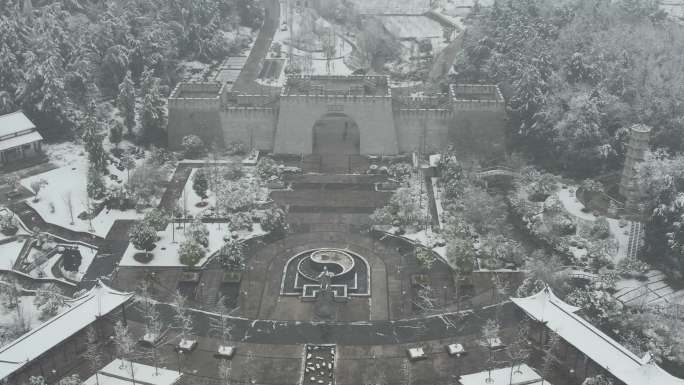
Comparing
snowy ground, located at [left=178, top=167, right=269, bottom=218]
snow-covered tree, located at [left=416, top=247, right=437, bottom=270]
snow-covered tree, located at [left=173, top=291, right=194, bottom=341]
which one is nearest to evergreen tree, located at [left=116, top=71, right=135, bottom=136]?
snowy ground, located at [left=178, top=167, right=269, bottom=218]

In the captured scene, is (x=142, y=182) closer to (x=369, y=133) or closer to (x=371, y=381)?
(x=369, y=133)

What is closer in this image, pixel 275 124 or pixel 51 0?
pixel 275 124

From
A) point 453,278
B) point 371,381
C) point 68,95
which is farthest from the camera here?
point 68,95

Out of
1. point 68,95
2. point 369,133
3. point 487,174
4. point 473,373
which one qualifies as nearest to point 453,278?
point 473,373

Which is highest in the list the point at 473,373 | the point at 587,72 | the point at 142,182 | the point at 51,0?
the point at 51,0

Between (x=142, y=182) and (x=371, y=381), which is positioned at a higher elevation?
(x=142, y=182)

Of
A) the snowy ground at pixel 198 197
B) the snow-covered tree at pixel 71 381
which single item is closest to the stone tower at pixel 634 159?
the snowy ground at pixel 198 197
